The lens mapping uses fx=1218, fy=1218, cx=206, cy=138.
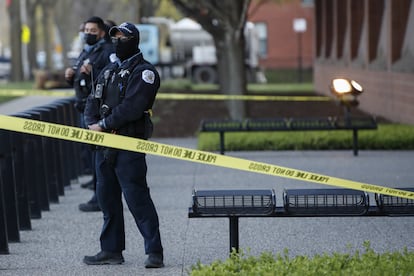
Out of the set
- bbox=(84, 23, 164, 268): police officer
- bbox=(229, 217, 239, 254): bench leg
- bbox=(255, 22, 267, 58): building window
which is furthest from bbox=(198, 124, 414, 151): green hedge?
bbox=(255, 22, 267, 58): building window

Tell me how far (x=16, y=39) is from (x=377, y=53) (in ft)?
102

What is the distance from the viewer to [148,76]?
889cm

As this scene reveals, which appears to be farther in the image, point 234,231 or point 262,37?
point 262,37

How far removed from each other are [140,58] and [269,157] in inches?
338

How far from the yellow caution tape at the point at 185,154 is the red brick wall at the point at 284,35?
56288 millimetres

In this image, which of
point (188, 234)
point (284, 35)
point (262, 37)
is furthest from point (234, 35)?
point (262, 37)

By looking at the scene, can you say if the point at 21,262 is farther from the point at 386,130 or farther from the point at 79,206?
the point at 386,130

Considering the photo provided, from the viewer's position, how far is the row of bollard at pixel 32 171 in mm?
10344

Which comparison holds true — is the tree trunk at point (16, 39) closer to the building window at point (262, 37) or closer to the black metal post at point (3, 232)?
the building window at point (262, 37)

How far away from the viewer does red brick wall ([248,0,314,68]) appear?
215ft

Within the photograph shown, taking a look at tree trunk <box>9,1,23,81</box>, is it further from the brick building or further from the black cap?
the black cap

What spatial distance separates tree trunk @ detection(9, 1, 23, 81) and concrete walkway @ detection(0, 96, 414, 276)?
40.0 meters

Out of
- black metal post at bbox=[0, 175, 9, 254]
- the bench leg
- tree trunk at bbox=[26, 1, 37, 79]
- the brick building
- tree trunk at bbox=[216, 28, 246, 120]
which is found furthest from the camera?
tree trunk at bbox=[26, 1, 37, 79]

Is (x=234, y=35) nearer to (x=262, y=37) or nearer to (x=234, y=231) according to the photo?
(x=234, y=231)
